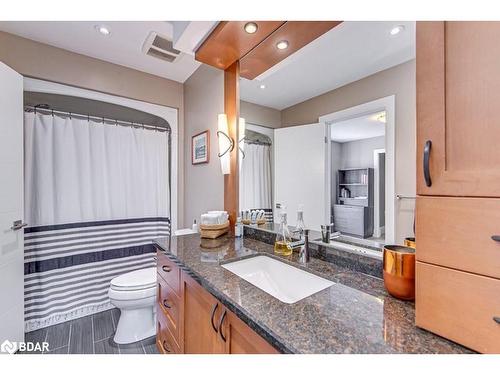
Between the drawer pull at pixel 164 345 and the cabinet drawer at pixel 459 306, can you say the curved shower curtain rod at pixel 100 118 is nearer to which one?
the drawer pull at pixel 164 345

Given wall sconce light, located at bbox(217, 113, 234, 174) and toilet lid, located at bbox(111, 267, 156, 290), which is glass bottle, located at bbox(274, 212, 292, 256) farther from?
toilet lid, located at bbox(111, 267, 156, 290)

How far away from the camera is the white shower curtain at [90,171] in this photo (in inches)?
76.5

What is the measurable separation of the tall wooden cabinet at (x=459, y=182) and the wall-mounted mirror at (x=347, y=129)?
0.33 m

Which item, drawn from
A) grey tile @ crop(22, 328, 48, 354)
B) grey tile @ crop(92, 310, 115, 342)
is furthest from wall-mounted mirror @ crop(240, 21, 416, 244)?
grey tile @ crop(22, 328, 48, 354)

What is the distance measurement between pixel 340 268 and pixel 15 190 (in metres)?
2.20

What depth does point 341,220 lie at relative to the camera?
1.14 m

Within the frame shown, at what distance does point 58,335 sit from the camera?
6.12 feet

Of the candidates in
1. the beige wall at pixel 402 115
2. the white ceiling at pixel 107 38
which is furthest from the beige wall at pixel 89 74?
the beige wall at pixel 402 115

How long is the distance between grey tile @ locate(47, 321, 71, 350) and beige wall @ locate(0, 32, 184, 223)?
1.31m

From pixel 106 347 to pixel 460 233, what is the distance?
2302mm
